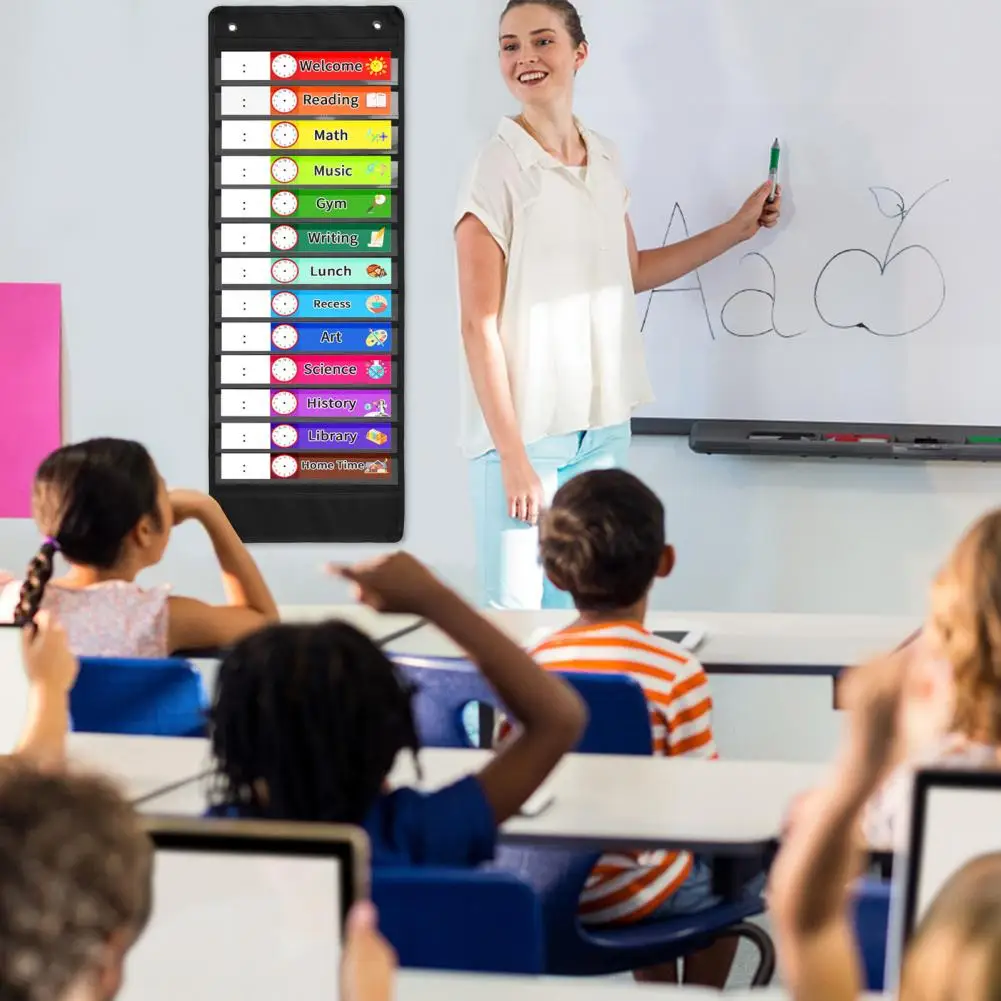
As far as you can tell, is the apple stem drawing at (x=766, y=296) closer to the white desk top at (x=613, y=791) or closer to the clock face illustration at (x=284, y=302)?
the clock face illustration at (x=284, y=302)

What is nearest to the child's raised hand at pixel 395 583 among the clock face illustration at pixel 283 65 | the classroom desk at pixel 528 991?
the classroom desk at pixel 528 991

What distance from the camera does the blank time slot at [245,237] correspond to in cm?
448

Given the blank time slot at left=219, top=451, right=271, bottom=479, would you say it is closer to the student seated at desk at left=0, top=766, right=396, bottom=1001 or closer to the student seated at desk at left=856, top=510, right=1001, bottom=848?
the student seated at desk at left=856, top=510, right=1001, bottom=848

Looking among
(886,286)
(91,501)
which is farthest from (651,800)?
Result: (886,286)

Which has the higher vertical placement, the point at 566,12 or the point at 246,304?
the point at 566,12

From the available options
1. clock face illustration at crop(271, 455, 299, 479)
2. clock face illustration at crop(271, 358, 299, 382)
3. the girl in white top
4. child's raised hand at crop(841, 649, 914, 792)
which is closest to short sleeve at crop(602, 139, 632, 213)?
the girl in white top

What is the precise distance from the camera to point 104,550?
2.75 meters

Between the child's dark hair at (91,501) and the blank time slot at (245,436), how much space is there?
174 centimetres

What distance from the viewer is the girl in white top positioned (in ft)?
12.3

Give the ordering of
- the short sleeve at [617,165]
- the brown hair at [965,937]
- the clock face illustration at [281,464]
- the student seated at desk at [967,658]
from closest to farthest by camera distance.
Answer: the brown hair at [965,937]
the student seated at desk at [967,658]
the short sleeve at [617,165]
the clock face illustration at [281,464]

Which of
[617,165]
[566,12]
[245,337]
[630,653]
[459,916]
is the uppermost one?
[566,12]

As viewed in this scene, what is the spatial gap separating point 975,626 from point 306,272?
3148 millimetres

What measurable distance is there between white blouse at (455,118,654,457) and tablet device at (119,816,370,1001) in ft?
9.00

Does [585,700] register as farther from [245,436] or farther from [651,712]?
[245,436]
